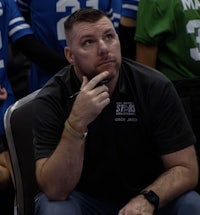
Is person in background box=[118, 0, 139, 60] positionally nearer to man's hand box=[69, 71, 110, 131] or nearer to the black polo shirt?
the black polo shirt

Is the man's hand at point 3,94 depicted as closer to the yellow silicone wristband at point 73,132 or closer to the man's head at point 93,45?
the man's head at point 93,45

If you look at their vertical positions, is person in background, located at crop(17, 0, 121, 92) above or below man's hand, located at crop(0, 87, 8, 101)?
above

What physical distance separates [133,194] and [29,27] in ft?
3.83

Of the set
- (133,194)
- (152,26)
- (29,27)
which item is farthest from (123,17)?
(133,194)

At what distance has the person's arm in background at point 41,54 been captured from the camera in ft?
10.8

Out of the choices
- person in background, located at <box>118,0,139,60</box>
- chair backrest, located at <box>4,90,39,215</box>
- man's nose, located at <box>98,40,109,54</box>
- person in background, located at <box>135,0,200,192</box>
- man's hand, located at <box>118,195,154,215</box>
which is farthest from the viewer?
person in background, located at <box>118,0,139,60</box>

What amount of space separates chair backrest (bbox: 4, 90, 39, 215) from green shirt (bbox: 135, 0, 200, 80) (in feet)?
2.39

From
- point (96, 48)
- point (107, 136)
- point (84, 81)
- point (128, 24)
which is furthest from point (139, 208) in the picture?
point (128, 24)

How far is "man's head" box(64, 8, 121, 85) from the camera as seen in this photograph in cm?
254

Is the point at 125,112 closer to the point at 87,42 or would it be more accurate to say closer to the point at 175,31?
the point at 87,42

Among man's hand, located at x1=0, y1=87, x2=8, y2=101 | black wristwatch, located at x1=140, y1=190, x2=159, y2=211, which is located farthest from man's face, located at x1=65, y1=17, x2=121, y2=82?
man's hand, located at x1=0, y1=87, x2=8, y2=101

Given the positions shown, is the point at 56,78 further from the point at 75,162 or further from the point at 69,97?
the point at 75,162

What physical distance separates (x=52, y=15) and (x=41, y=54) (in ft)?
0.68

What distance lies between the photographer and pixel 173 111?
259cm
